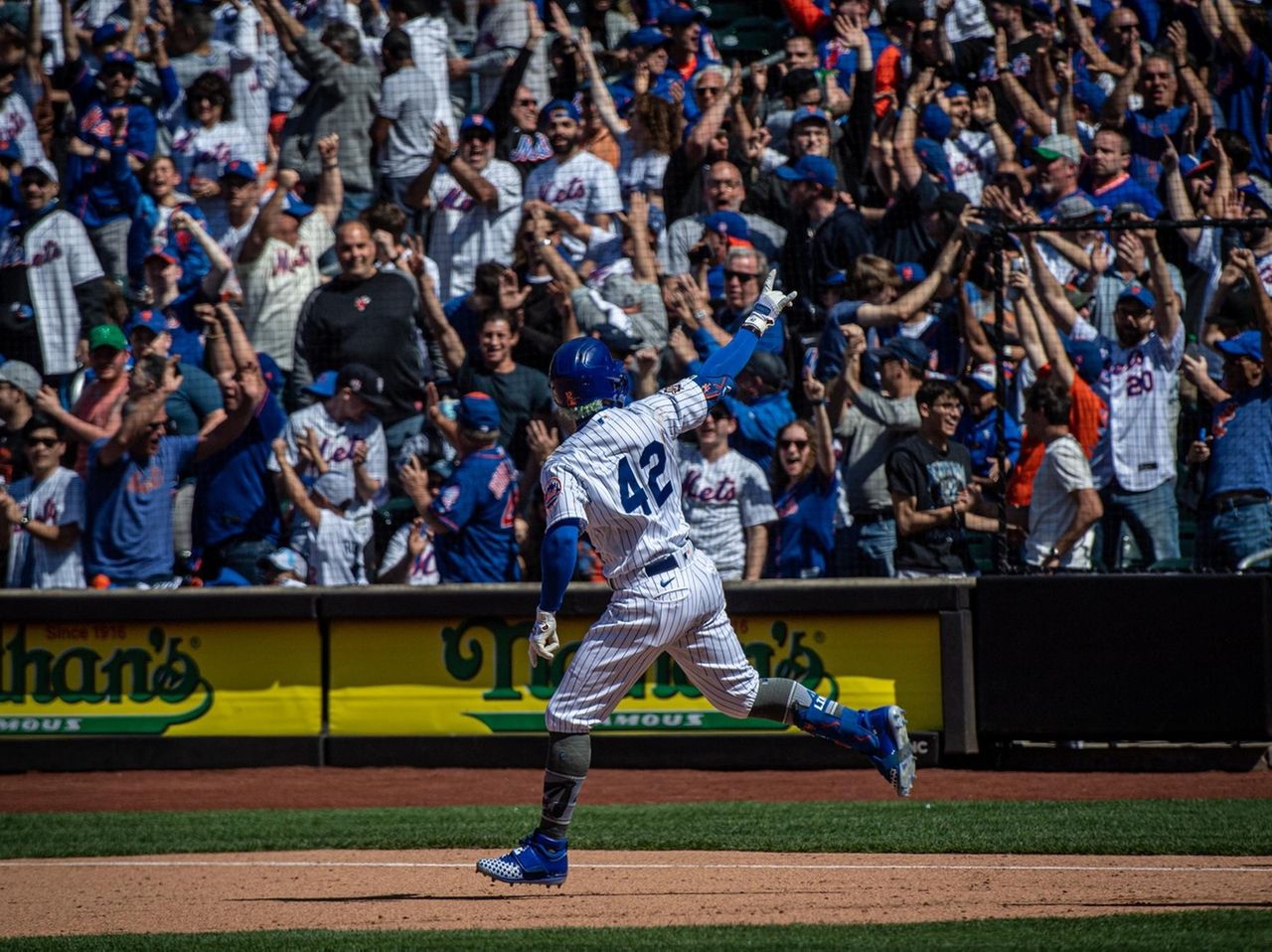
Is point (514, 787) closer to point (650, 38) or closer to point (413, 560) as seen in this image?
point (413, 560)

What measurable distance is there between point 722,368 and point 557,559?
1.11 m

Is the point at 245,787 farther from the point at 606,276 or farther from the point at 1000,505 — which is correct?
the point at 1000,505

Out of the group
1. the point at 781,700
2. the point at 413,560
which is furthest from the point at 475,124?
the point at 781,700

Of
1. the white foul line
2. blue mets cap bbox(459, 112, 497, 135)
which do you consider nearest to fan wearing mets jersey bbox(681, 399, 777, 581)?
blue mets cap bbox(459, 112, 497, 135)

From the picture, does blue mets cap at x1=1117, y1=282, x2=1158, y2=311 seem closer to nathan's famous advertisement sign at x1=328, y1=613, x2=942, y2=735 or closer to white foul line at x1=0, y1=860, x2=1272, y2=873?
nathan's famous advertisement sign at x1=328, y1=613, x2=942, y2=735

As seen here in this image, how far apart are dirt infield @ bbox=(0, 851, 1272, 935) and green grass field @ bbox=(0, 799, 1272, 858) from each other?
233 millimetres

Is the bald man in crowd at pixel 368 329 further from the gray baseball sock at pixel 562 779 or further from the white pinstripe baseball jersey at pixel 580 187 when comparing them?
the gray baseball sock at pixel 562 779

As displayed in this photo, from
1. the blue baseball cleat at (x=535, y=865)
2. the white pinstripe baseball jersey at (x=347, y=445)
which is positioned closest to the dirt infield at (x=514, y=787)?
the white pinstripe baseball jersey at (x=347, y=445)

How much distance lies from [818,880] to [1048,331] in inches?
180

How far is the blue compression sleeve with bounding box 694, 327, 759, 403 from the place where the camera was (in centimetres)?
604

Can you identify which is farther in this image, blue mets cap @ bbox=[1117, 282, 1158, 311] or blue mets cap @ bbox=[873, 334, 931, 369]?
blue mets cap @ bbox=[873, 334, 931, 369]

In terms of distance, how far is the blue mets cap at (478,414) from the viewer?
9.97 meters

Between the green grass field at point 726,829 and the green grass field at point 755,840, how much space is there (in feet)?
0.03

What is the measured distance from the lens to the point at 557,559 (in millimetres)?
5449
